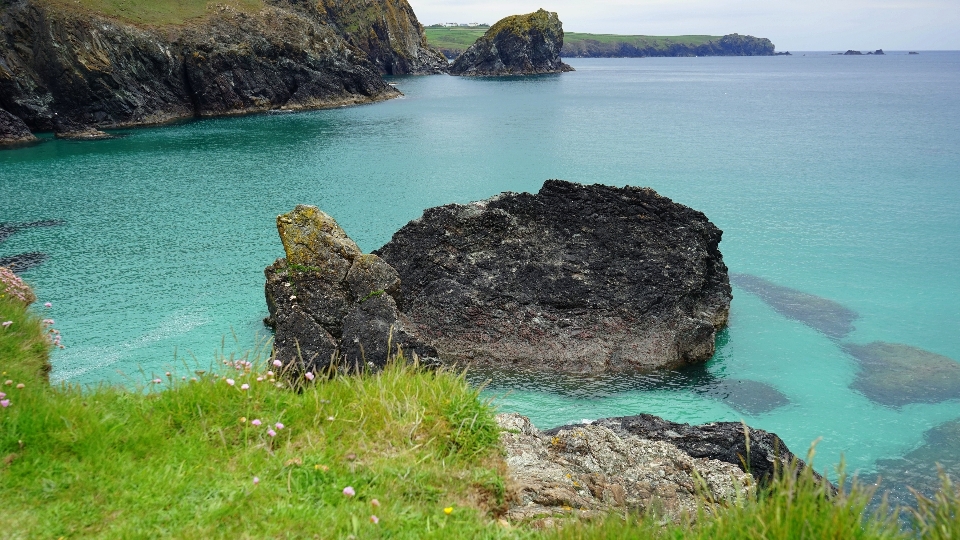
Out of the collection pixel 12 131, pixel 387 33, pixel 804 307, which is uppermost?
pixel 387 33

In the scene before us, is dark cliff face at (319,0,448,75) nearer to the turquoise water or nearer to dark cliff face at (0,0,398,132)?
dark cliff face at (0,0,398,132)

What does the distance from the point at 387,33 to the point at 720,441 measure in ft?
556

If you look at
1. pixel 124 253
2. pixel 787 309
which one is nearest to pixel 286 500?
pixel 787 309

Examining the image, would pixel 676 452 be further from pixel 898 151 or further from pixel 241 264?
pixel 898 151

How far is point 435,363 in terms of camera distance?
14828 mm

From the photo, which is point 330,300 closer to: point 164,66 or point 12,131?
point 12,131

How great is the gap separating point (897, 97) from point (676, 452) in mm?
127793

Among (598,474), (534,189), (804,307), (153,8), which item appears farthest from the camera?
(153,8)

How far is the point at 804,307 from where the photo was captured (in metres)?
25.0

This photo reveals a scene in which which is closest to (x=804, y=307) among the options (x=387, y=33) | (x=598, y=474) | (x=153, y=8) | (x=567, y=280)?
(x=567, y=280)

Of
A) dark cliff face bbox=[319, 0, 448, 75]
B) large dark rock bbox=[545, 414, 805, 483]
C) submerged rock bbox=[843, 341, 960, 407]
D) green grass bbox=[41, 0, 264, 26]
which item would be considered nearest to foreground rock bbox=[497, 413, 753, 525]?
large dark rock bbox=[545, 414, 805, 483]

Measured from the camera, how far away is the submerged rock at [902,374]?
60.3 ft

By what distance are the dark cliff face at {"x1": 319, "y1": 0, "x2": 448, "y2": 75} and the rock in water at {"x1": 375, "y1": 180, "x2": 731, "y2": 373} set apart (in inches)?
4984

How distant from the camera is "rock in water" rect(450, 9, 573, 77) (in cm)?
18375
